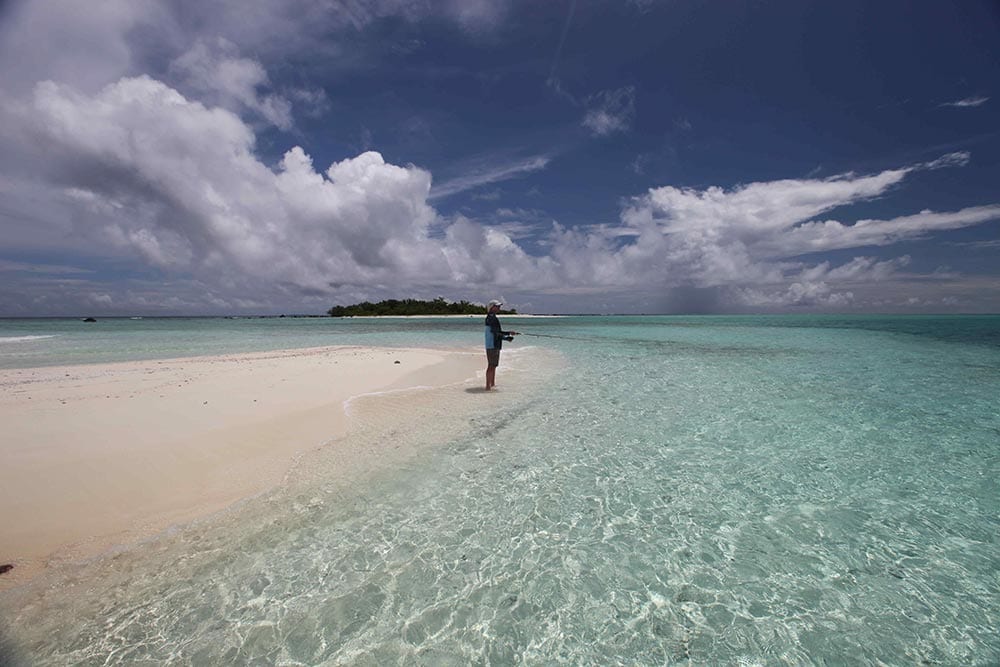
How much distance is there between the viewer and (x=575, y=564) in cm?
471

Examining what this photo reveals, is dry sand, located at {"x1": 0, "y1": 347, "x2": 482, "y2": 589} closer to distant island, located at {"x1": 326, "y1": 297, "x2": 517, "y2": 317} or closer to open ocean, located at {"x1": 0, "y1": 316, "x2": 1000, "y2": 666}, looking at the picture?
open ocean, located at {"x1": 0, "y1": 316, "x2": 1000, "y2": 666}

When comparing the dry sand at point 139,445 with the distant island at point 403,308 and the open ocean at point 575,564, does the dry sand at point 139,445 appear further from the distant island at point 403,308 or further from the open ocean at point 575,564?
the distant island at point 403,308

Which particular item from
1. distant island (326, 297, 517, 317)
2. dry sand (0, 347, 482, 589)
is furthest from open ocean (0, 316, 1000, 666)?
distant island (326, 297, 517, 317)

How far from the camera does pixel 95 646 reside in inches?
136

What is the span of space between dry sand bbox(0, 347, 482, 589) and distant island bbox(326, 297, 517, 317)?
154793 millimetres

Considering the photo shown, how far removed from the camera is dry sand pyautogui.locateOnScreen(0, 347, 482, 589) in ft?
17.3

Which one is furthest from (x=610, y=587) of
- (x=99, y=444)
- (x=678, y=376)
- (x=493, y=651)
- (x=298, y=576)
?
(x=678, y=376)

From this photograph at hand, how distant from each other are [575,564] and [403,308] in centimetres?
16955

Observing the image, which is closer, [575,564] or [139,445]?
[575,564]

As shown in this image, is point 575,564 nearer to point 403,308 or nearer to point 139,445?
point 139,445

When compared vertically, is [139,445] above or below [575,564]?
above

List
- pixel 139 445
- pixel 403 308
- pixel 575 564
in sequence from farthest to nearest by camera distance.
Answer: pixel 403 308
pixel 139 445
pixel 575 564

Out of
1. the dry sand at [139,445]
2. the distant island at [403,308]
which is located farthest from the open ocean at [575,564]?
the distant island at [403,308]

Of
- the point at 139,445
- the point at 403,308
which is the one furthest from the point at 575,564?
the point at 403,308
